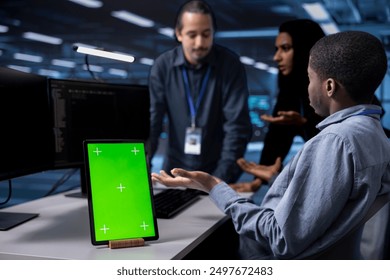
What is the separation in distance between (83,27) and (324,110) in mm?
3525

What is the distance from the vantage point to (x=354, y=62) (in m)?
1.06

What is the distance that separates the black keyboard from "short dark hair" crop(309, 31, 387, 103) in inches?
27.9

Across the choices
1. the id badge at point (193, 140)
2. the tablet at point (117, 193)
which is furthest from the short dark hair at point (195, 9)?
the tablet at point (117, 193)

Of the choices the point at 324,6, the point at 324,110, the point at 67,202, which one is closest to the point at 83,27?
the point at 324,6

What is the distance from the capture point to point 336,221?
→ 1.02m

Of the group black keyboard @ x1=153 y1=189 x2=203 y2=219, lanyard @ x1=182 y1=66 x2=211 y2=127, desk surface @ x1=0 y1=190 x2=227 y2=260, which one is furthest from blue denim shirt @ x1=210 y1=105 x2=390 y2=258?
lanyard @ x1=182 y1=66 x2=211 y2=127

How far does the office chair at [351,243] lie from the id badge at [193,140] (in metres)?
1.37

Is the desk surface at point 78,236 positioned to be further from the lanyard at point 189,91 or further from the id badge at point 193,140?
the lanyard at point 189,91

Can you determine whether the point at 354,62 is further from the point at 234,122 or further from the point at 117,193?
the point at 234,122

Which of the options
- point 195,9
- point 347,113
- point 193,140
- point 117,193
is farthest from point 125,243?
point 195,9

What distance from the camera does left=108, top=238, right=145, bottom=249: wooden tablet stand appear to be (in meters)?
1.13

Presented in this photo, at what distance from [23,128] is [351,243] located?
1066 mm

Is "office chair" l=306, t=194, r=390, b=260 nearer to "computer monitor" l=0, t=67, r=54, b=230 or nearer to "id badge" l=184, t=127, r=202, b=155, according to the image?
"computer monitor" l=0, t=67, r=54, b=230

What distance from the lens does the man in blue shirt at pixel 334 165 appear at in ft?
3.26
